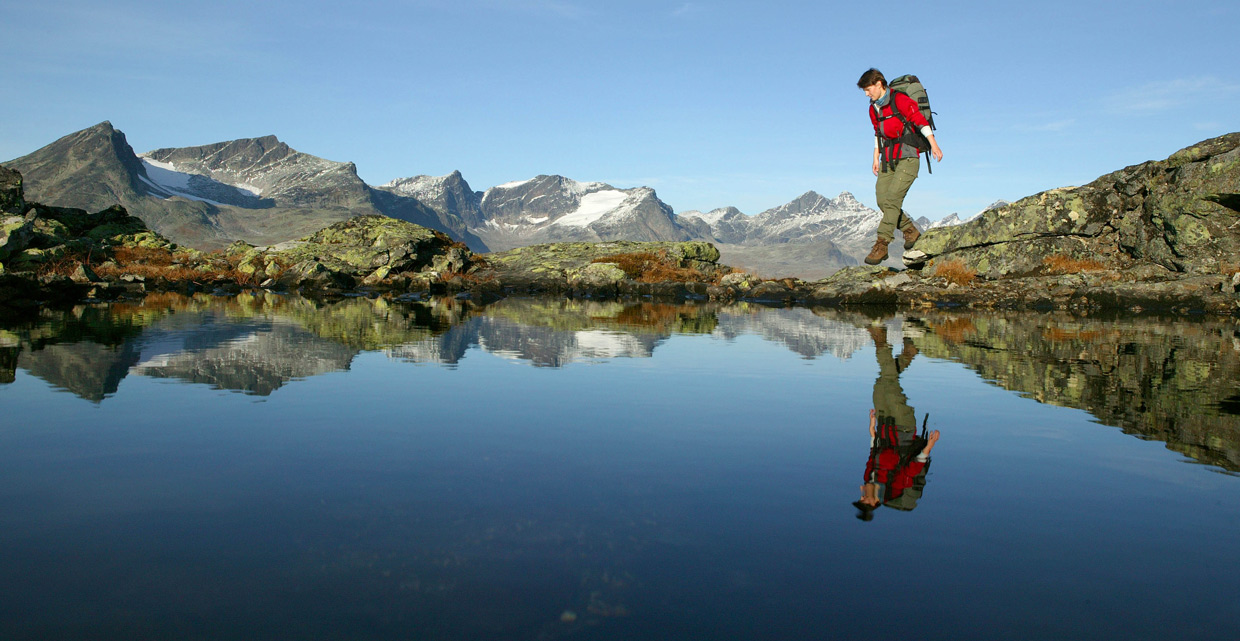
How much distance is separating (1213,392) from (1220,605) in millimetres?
6879

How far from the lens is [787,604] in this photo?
3211 mm

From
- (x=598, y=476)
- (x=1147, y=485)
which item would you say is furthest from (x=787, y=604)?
(x=1147, y=485)

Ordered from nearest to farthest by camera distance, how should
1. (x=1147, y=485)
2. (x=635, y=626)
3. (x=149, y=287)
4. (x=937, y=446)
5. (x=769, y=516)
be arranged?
1. (x=635, y=626)
2. (x=769, y=516)
3. (x=1147, y=485)
4. (x=937, y=446)
5. (x=149, y=287)

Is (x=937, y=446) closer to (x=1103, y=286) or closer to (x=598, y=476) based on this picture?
(x=598, y=476)

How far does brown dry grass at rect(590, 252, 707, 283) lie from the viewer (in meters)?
43.2

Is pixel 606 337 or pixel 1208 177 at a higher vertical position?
pixel 1208 177

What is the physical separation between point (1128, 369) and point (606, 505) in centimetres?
949

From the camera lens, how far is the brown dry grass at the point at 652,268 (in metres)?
43.2

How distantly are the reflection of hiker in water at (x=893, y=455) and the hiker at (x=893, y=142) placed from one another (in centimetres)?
549

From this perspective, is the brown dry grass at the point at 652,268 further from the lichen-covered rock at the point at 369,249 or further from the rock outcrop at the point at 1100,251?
the rock outcrop at the point at 1100,251

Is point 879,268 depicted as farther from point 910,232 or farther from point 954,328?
point 910,232

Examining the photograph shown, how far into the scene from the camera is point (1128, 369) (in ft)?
35.8

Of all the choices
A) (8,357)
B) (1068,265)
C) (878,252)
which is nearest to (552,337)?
(878,252)

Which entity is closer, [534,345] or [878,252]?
[534,345]
